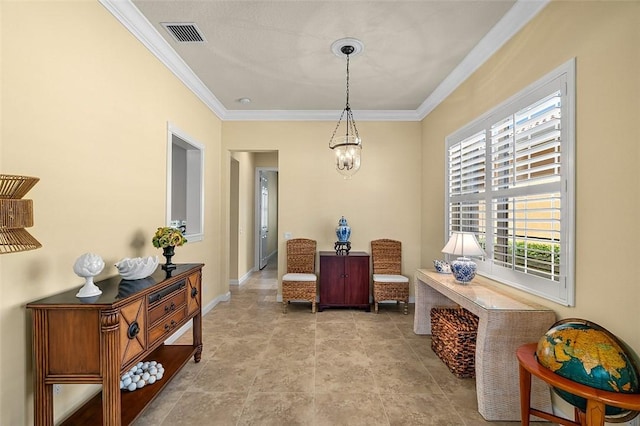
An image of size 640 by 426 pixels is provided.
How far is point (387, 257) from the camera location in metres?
4.88

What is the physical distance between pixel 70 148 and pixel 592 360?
331 cm

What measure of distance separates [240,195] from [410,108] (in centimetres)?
360

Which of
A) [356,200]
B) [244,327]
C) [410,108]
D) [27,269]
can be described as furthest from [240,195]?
[27,269]

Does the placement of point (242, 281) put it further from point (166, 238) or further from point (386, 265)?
point (166, 238)

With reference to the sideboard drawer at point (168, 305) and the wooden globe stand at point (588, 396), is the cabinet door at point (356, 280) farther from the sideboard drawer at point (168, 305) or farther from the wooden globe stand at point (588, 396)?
the wooden globe stand at point (588, 396)

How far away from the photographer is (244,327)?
3.89 metres

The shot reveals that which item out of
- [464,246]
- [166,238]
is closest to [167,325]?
[166,238]

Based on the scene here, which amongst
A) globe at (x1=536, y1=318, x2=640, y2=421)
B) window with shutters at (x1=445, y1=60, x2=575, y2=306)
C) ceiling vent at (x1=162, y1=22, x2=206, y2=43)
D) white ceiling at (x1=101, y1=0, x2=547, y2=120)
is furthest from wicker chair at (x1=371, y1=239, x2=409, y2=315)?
ceiling vent at (x1=162, y1=22, x2=206, y2=43)

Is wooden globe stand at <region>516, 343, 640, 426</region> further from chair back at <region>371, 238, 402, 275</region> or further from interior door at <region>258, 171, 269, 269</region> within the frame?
interior door at <region>258, 171, 269, 269</region>

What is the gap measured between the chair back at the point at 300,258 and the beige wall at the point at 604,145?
10.4 feet

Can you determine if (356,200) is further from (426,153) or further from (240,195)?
(240,195)

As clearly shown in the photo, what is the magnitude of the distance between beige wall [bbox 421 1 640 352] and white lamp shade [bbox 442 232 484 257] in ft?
2.37

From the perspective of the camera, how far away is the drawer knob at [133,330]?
1805 mm

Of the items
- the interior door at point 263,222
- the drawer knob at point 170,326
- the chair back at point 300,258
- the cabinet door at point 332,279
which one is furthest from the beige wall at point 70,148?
the interior door at point 263,222
